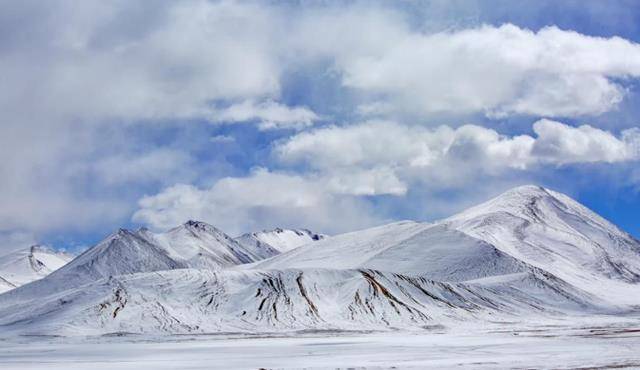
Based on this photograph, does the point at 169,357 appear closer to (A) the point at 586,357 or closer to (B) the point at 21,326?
(A) the point at 586,357

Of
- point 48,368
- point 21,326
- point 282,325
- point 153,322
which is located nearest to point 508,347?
point 48,368

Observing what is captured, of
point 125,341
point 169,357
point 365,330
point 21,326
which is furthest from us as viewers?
point 21,326

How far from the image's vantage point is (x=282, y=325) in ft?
607

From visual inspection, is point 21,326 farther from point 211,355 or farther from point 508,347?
point 508,347

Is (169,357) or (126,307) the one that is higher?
(126,307)

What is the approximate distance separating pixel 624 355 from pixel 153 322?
409 ft

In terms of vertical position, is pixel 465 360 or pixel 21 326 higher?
pixel 21 326

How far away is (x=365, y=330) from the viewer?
577 ft

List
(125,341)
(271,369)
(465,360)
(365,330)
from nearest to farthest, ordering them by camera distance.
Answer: (271,369), (465,360), (125,341), (365,330)

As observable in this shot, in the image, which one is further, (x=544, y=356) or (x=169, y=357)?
(x=169, y=357)

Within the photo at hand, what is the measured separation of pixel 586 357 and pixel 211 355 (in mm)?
46026

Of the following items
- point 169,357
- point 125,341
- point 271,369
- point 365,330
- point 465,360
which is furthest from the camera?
point 365,330

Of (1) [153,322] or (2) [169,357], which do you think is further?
(1) [153,322]

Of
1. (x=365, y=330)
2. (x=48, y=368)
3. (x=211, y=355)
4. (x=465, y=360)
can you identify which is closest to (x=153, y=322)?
(x=365, y=330)
